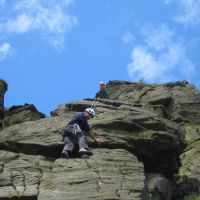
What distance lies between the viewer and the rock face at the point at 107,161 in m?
24.9

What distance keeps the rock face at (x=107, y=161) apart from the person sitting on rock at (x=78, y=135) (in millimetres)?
542

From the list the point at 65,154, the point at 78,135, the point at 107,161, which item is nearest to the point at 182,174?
the point at 78,135

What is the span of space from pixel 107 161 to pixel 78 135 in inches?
107

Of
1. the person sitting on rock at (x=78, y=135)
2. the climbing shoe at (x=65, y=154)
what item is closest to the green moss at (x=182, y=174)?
the person sitting on rock at (x=78, y=135)

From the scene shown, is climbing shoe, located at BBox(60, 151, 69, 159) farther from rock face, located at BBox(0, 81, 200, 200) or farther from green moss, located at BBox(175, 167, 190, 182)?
green moss, located at BBox(175, 167, 190, 182)

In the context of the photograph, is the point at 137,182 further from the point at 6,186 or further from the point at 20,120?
the point at 20,120

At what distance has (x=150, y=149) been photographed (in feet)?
107

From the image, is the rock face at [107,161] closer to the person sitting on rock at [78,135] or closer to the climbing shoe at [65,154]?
the climbing shoe at [65,154]

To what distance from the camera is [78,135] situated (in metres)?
30.1

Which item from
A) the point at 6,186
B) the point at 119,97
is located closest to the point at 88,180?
the point at 6,186

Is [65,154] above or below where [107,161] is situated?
above

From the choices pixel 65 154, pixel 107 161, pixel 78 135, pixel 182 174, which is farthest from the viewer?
pixel 182 174

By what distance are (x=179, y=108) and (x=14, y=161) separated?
25.1 meters

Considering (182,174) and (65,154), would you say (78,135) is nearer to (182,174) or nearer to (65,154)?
(65,154)
